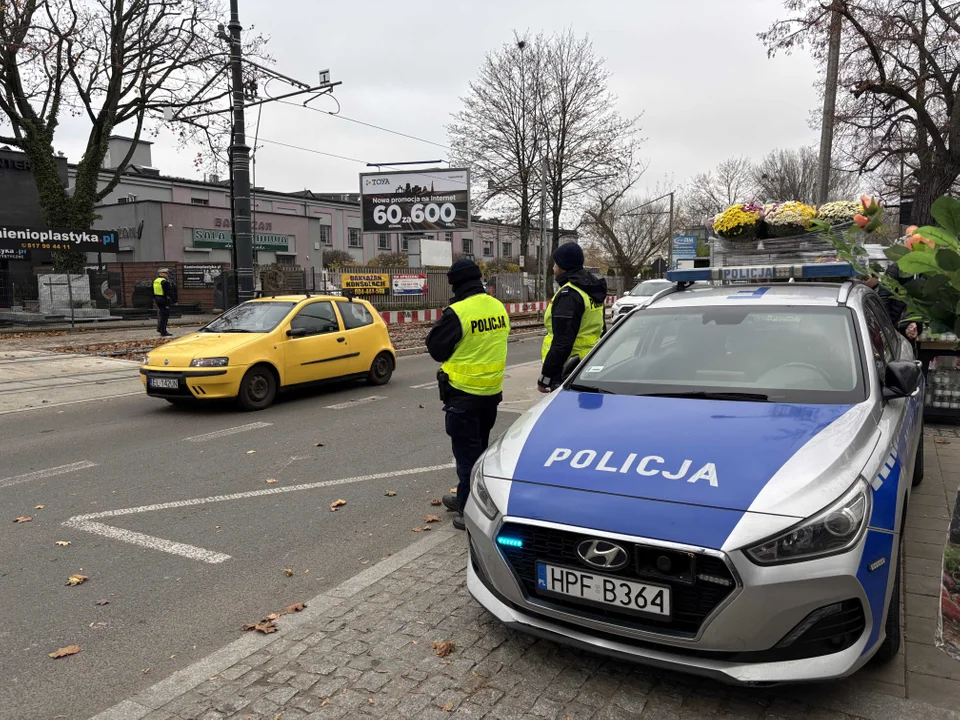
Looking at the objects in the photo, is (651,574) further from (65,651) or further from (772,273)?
(772,273)

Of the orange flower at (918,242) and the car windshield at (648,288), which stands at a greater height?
the orange flower at (918,242)

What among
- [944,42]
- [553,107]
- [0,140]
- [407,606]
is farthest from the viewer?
[553,107]

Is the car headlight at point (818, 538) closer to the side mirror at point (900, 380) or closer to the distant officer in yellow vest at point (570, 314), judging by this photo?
the side mirror at point (900, 380)

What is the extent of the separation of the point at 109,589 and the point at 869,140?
2267cm

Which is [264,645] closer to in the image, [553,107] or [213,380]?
[213,380]

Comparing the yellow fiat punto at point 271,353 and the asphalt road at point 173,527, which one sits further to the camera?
the yellow fiat punto at point 271,353

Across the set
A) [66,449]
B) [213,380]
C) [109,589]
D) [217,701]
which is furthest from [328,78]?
[217,701]

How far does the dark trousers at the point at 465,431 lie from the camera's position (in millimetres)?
4613

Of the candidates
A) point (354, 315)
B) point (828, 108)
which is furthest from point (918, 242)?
point (828, 108)

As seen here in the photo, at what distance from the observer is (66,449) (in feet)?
23.6

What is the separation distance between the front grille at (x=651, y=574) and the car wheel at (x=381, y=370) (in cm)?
841

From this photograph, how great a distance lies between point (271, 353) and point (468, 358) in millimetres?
5509

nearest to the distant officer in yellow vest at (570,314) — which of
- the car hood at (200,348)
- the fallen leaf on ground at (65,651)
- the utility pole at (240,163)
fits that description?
the fallen leaf on ground at (65,651)

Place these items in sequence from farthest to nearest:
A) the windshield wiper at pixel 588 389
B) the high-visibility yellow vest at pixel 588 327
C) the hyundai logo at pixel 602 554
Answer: the high-visibility yellow vest at pixel 588 327
the windshield wiper at pixel 588 389
the hyundai logo at pixel 602 554
